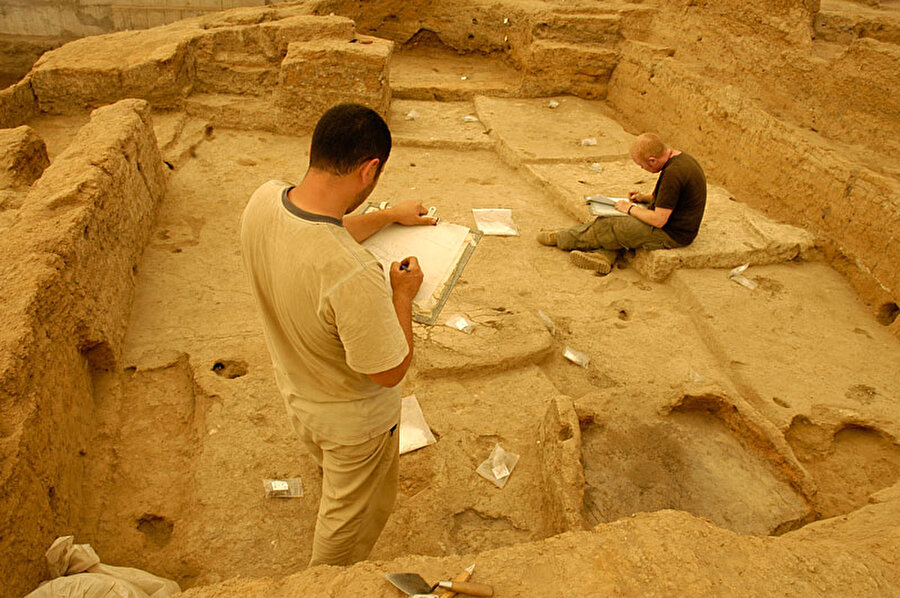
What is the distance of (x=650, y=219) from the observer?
15.4ft

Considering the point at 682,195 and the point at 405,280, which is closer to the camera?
the point at 405,280

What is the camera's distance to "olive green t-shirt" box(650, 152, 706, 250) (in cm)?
445

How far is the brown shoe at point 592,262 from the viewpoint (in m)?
4.90

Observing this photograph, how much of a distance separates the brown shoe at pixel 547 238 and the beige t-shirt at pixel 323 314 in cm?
335

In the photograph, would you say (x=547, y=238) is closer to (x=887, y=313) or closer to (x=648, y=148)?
(x=648, y=148)

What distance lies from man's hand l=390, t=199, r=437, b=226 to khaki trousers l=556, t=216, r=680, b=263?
105 inches

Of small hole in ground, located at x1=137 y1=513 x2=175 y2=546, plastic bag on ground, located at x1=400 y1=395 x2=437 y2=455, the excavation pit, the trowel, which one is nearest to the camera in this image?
the trowel

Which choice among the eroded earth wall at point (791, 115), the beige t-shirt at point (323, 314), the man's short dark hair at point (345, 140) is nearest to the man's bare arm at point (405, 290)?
the beige t-shirt at point (323, 314)

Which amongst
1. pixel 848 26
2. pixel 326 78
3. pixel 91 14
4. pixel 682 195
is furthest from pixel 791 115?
pixel 91 14

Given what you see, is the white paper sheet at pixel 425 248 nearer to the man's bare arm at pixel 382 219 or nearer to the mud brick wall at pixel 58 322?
the man's bare arm at pixel 382 219

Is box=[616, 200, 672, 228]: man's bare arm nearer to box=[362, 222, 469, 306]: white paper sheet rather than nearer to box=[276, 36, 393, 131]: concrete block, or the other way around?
box=[362, 222, 469, 306]: white paper sheet

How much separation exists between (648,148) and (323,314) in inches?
135

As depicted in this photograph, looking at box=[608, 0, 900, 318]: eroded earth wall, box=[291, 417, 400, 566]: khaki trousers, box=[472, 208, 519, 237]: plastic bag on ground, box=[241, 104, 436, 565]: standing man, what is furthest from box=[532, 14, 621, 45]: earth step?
box=[291, 417, 400, 566]: khaki trousers

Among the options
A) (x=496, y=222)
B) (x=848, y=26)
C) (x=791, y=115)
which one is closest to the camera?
(x=496, y=222)
